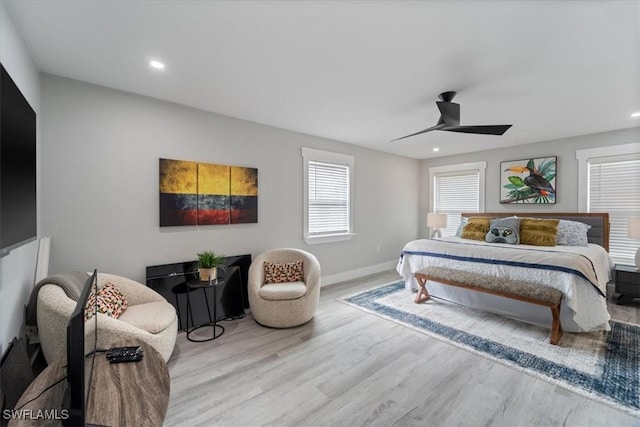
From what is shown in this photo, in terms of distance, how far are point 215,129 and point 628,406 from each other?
4.34 m

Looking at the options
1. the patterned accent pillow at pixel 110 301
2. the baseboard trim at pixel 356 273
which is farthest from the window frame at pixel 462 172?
the patterned accent pillow at pixel 110 301

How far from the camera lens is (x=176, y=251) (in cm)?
316

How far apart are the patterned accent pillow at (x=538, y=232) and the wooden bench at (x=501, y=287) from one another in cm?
124

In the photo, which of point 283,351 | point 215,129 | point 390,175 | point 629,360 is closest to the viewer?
point 629,360

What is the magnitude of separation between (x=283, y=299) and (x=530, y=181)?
474cm

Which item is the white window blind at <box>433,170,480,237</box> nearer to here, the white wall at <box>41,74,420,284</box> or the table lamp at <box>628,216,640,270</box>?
the table lamp at <box>628,216,640,270</box>

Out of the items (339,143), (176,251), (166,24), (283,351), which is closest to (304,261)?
(283,351)

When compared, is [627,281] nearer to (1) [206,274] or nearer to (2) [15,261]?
(1) [206,274]

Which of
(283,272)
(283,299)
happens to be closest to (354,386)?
(283,299)

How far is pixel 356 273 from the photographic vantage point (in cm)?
517

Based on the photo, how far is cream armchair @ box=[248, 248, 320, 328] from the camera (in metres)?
3.05

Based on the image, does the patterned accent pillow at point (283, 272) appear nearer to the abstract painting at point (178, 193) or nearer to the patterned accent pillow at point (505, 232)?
the abstract painting at point (178, 193)

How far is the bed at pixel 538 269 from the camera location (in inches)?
110

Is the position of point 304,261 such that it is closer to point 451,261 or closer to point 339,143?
point 451,261
